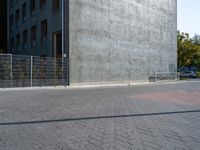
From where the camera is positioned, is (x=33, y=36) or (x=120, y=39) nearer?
(x=120, y=39)

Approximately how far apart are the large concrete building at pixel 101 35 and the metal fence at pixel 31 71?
0.96 metres

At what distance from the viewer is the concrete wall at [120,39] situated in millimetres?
23864

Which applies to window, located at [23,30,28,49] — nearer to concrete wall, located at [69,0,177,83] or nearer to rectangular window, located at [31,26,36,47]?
rectangular window, located at [31,26,36,47]

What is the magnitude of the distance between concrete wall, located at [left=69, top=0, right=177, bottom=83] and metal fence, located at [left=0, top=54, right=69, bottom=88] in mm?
1114

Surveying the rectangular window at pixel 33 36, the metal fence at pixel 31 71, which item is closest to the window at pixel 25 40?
the rectangular window at pixel 33 36

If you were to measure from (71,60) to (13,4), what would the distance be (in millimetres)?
17944

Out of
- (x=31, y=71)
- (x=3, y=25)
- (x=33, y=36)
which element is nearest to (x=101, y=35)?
(x=31, y=71)

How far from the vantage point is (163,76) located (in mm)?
35031

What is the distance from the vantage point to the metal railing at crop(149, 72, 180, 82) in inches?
1297

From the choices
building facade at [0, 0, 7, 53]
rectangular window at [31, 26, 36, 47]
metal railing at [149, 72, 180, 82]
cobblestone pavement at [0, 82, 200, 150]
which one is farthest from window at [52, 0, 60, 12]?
cobblestone pavement at [0, 82, 200, 150]

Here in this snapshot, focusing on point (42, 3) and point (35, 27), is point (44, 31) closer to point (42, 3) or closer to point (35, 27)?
point (35, 27)

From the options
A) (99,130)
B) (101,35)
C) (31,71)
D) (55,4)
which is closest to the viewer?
(99,130)

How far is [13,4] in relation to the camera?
36906mm

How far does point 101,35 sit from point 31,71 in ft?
26.6
